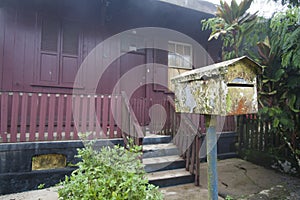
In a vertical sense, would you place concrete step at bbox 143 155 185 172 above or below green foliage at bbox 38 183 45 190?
above

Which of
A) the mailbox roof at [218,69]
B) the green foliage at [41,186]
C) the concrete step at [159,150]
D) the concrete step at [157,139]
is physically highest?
the mailbox roof at [218,69]

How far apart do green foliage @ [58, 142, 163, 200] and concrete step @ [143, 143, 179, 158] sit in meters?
1.43

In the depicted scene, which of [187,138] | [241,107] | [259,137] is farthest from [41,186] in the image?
[259,137]

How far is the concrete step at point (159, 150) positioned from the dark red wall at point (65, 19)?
2028 mm

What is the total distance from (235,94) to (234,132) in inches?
155

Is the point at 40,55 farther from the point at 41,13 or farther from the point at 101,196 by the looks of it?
the point at 101,196

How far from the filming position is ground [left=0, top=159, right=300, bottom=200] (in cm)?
266

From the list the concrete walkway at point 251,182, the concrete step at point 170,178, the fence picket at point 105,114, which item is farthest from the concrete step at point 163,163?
the fence picket at point 105,114

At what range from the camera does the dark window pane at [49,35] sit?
4.28 meters

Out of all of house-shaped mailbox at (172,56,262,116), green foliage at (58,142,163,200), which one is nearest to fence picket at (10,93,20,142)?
green foliage at (58,142,163,200)

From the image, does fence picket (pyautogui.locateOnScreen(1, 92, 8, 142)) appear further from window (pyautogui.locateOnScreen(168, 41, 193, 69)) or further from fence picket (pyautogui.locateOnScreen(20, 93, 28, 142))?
window (pyautogui.locateOnScreen(168, 41, 193, 69))

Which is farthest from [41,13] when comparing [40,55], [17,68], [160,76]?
[160,76]

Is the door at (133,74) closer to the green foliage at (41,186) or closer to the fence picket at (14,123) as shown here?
the fence picket at (14,123)

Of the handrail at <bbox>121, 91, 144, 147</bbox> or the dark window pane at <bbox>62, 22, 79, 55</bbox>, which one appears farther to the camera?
the dark window pane at <bbox>62, 22, 79, 55</bbox>
